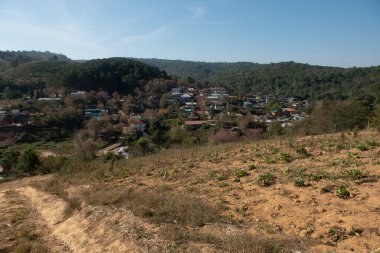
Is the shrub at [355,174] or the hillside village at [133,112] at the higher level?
the shrub at [355,174]

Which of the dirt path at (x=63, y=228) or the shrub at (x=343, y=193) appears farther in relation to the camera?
the shrub at (x=343, y=193)

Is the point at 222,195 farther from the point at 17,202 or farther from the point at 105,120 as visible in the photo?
the point at 105,120

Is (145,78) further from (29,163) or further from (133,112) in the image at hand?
(29,163)

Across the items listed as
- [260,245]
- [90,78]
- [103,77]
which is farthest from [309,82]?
[260,245]

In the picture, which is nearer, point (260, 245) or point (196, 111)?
point (260, 245)

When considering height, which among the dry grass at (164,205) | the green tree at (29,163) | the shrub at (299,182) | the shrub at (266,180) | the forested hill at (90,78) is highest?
the forested hill at (90,78)

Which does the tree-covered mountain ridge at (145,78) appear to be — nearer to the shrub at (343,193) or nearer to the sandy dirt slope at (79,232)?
the shrub at (343,193)

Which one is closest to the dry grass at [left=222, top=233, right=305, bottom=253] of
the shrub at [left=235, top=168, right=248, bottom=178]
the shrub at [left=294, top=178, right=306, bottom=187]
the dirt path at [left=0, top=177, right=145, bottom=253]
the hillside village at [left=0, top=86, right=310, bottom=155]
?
the dirt path at [left=0, top=177, right=145, bottom=253]

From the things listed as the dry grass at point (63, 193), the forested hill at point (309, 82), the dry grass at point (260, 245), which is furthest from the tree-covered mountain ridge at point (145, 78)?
the dry grass at point (260, 245)

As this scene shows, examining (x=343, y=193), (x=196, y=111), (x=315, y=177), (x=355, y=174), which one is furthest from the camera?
(x=196, y=111)
